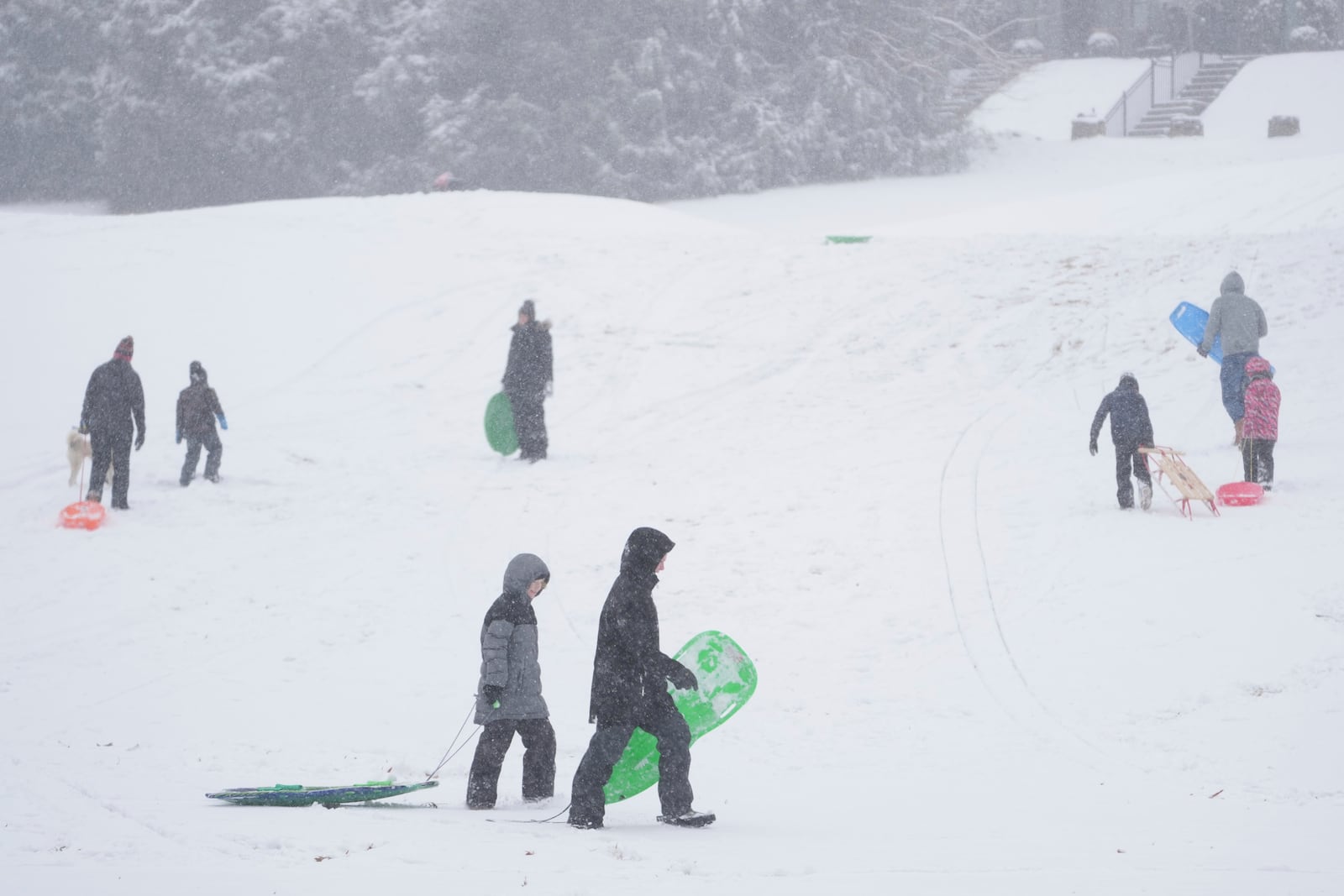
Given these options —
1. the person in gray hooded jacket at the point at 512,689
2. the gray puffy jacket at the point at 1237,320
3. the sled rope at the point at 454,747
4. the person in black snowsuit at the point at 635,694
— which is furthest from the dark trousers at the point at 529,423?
the person in black snowsuit at the point at 635,694

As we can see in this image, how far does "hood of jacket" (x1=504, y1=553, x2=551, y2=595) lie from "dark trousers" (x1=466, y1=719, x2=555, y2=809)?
0.64 m

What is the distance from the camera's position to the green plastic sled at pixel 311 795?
643 cm

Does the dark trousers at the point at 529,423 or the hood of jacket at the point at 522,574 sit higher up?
the dark trousers at the point at 529,423

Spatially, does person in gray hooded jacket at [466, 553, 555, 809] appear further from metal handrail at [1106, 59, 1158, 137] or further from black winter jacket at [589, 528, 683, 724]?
metal handrail at [1106, 59, 1158, 137]

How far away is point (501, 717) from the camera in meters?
6.68

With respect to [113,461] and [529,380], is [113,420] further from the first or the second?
[529,380]

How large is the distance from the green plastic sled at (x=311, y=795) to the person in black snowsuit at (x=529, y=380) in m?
7.98

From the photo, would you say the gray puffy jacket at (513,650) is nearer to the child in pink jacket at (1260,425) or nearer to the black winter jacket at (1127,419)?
the black winter jacket at (1127,419)

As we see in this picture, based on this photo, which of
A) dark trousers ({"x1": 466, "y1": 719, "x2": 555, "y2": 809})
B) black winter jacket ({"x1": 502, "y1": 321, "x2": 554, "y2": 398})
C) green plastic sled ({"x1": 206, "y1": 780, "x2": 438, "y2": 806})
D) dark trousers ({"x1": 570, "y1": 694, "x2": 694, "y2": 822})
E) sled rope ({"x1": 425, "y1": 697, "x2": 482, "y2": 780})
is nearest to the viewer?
dark trousers ({"x1": 570, "y1": 694, "x2": 694, "y2": 822})

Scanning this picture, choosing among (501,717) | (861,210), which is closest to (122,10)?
(861,210)

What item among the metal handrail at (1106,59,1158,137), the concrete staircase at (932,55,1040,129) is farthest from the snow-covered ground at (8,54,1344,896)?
the concrete staircase at (932,55,1040,129)

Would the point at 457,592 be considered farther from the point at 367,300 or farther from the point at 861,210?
the point at 861,210

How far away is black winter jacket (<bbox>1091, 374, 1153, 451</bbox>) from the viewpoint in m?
11.5

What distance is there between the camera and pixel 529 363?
14.2 m
